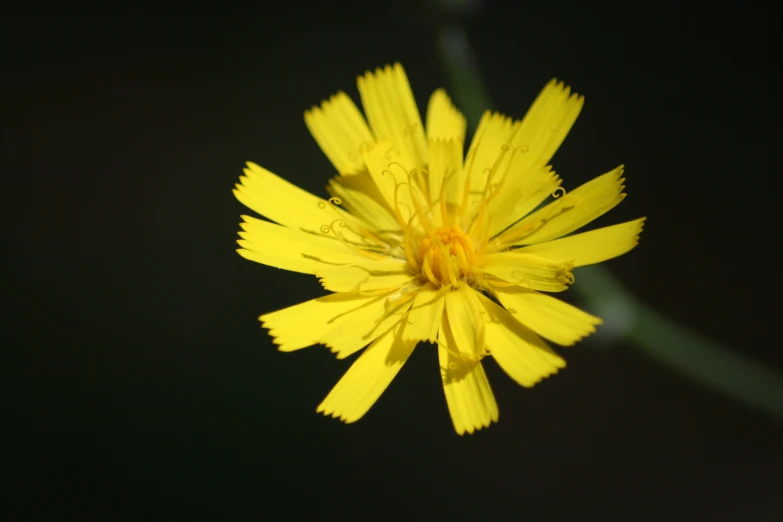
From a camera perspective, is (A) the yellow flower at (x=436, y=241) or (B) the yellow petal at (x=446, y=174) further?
(B) the yellow petal at (x=446, y=174)

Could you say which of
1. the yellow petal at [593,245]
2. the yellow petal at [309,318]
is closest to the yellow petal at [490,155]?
the yellow petal at [593,245]

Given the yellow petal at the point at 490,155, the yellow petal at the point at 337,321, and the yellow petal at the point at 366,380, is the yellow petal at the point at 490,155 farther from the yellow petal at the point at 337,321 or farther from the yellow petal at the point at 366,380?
the yellow petal at the point at 366,380

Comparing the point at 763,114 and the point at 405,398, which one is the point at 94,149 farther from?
the point at 763,114

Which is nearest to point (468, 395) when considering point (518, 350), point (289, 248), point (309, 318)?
point (518, 350)

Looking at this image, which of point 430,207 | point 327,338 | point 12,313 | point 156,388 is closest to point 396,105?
point 430,207

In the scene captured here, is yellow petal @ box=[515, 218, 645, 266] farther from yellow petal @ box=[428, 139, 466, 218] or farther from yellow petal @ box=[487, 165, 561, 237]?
yellow petal @ box=[428, 139, 466, 218]
